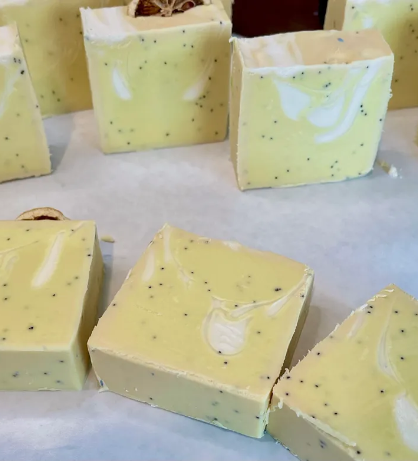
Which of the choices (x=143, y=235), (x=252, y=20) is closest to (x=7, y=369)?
(x=143, y=235)

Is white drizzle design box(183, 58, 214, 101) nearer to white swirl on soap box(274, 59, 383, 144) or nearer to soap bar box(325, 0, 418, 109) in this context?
white swirl on soap box(274, 59, 383, 144)

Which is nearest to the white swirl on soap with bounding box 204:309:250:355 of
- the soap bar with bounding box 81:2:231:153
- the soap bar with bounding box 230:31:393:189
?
the soap bar with bounding box 230:31:393:189

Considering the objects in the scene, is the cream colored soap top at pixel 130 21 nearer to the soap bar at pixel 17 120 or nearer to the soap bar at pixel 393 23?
the soap bar at pixel 17 120

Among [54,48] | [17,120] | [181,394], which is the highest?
[54,48]

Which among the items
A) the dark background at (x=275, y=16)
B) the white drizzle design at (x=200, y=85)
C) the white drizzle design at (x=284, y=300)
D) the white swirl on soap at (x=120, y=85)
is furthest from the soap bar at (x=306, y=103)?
the dark background at (x=275, y=16)

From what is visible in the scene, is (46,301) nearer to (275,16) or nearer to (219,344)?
(219,344)

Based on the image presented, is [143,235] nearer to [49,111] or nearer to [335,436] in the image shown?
[49,111]

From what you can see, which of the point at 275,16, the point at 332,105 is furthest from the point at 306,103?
the point at 275,16
